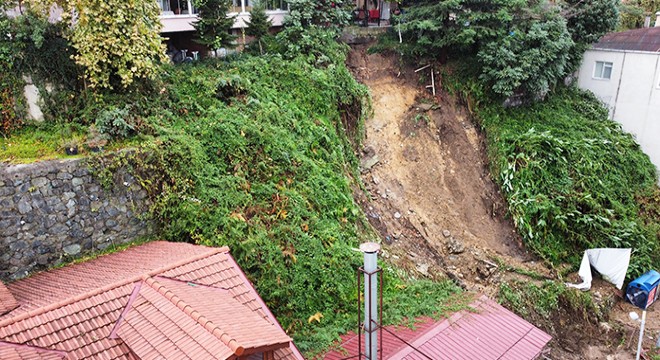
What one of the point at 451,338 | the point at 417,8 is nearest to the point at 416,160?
the point at 417,8

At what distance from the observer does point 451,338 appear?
10188mm

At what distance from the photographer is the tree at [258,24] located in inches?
726

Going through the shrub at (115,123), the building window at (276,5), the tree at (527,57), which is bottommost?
the shrub at (115,123)

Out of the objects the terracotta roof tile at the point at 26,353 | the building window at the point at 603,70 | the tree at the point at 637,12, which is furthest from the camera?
the tree at the point at 637,12

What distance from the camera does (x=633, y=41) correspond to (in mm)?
22797

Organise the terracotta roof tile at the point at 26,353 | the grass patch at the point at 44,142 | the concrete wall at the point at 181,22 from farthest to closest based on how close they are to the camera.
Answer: the concrete wall at the point at 181,22
the grass patch at the point at 44,142
the terracotta roof tile at the point at 26,353

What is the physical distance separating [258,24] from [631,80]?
56.0 ft

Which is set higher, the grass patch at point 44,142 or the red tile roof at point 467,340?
the grass patch at point 44,142

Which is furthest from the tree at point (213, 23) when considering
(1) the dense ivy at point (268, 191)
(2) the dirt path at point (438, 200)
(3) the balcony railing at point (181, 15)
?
(2) the dirt path at point (438, 200)

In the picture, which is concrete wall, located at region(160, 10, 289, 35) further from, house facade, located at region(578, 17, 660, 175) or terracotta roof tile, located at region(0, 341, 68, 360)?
house facade, located at region(578, 17, 660, 175)

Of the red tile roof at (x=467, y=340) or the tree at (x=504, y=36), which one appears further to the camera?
the tree at (x=504, y=36)

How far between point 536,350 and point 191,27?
15.2 meters

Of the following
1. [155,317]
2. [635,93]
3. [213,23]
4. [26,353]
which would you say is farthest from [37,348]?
[635,93]

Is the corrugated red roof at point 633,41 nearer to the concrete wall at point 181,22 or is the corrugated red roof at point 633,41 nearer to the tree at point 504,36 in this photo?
the tree at point 504,36
